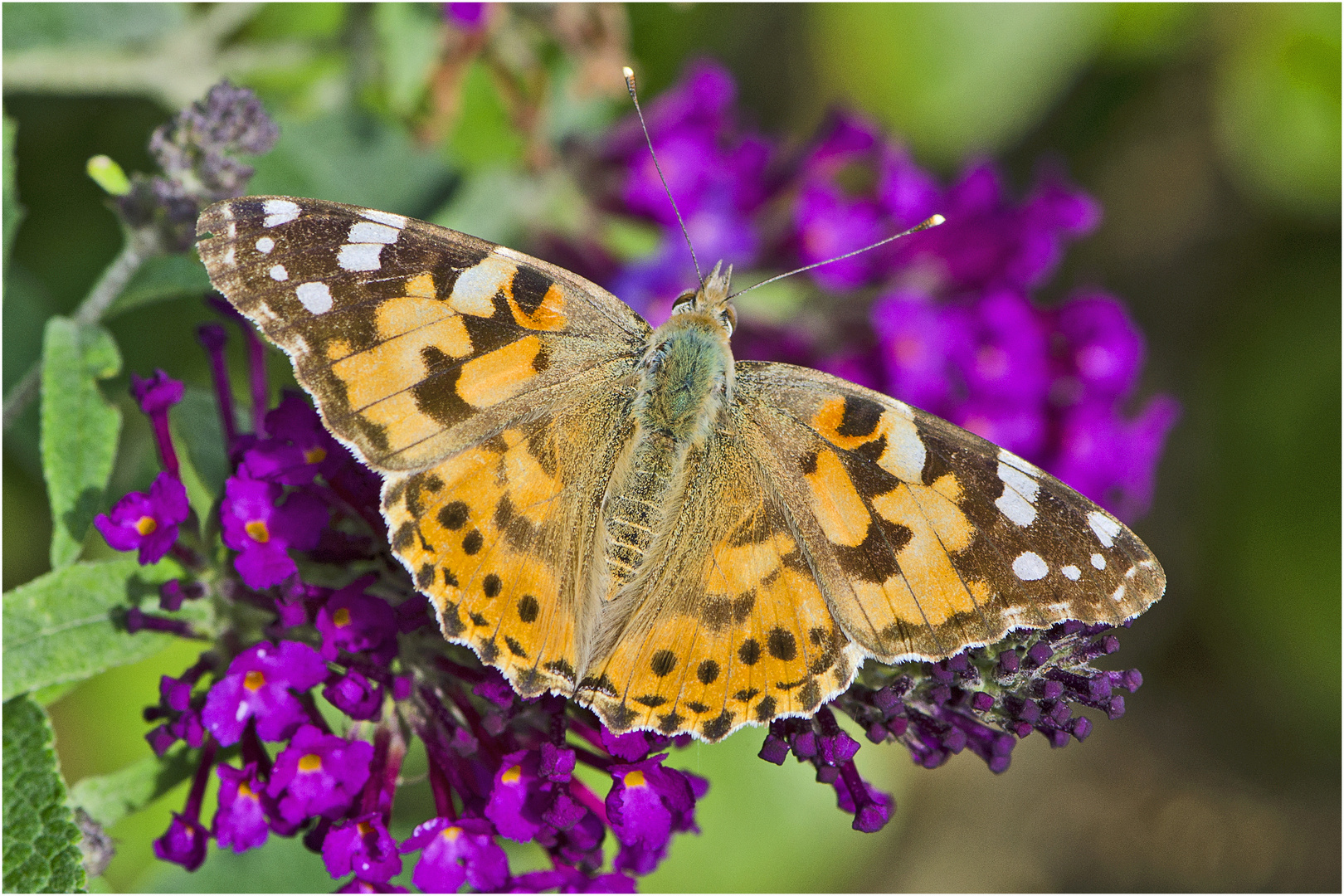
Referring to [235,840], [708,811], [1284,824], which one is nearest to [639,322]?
[235,840]

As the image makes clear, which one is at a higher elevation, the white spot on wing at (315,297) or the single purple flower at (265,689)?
the white spot on wing at (315,297)

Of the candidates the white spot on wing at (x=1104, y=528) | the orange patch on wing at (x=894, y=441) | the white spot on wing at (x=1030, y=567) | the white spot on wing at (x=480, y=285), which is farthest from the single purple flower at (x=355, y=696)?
the white spot on wing at (x=1104, y=528)

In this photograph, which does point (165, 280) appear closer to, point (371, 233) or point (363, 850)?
point (371, 233)

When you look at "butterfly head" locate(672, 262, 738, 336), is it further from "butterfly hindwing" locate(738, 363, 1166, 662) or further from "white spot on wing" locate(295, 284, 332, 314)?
"white spot on wing" locate(295, 284, 332, 314)

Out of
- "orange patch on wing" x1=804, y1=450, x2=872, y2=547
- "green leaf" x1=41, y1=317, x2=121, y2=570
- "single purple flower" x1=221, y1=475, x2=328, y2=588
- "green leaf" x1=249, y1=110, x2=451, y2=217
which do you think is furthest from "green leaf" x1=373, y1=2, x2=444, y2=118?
"orange patch on wing" x1=804, y1=450, x2=872, y2=547

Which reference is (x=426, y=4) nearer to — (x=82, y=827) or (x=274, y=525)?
(x=274, y=525)

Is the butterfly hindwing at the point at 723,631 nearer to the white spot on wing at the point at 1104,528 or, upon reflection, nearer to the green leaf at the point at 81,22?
the white spot on wing at the point at 1104,528

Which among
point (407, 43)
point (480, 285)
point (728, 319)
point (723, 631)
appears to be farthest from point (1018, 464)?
point (407, 43)
